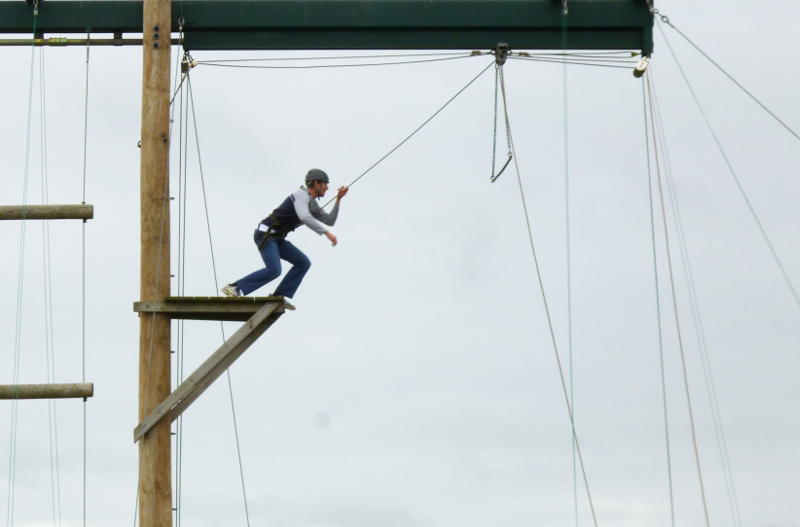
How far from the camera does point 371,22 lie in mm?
14180

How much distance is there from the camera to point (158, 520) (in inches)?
521

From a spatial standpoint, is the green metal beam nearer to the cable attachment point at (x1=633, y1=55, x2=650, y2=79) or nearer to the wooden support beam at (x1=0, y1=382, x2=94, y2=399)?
the cable attachment point at (x1=633, y1=55, x2=650, y2=79)

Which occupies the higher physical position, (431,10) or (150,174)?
(431,10)

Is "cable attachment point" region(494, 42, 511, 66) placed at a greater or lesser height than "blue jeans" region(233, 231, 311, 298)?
greater

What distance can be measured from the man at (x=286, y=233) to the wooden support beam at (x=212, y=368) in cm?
44

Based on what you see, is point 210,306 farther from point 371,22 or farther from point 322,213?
point 371,22

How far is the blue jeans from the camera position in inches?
540

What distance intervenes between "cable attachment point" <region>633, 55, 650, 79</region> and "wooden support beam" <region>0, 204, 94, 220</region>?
522 centimetres

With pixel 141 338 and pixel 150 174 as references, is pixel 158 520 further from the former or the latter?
pixel 150 174

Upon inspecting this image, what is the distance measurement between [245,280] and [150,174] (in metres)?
1.28

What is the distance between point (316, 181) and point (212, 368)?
193cm

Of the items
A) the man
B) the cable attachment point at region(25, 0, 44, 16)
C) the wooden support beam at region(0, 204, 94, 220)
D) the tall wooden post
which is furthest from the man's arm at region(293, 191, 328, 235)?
the cable attachment point at region(25, 0, 44, 16)

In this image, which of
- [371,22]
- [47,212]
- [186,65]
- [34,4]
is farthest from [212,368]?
[34,4]

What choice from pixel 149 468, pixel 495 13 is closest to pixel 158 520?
pixel 149 468
